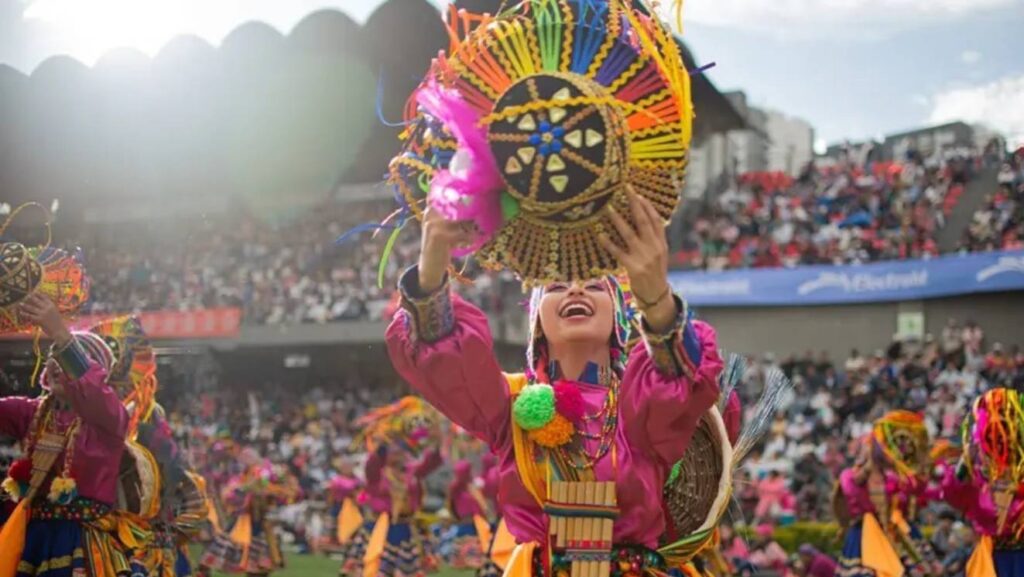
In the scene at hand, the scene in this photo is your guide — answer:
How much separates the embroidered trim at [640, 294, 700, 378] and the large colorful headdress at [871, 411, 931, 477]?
288 inches

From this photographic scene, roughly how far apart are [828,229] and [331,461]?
9396 millimetres

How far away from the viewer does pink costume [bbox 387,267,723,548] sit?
138 inches

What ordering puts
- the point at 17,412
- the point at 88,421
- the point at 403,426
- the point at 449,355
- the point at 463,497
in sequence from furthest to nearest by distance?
the point at 463,497 → the point at 403,426 → the point at 17,412 → the point at 88,421 → the point at 449,355

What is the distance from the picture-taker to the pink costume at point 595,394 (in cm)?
350

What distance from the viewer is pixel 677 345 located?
135 inches

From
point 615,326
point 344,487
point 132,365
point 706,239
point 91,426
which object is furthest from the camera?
point 706,239

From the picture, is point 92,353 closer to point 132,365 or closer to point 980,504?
point 132,365

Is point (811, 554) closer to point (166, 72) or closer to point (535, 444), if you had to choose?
point (535, 444)

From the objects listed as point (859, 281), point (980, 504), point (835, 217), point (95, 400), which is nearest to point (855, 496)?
point (980, 504)

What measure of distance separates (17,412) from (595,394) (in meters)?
3.86

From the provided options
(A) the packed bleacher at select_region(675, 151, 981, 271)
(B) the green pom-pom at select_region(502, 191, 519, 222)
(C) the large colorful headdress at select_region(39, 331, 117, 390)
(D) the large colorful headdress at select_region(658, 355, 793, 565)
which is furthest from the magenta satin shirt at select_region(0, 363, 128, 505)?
(A) the packed bleacher at select_region(675, 151, 981, 271)

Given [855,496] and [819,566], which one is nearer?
[855,496]

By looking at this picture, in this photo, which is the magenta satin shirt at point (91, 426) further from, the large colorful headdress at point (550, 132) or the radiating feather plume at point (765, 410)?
the radiating feather plume at point (765, 410)

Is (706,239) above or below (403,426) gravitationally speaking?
above
